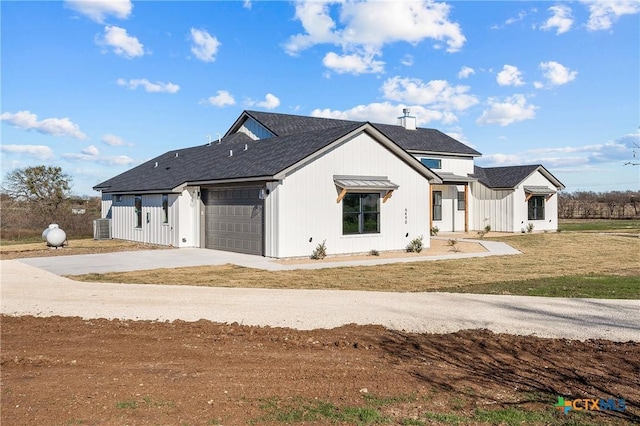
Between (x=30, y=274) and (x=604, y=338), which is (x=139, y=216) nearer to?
(x=30, y=274)

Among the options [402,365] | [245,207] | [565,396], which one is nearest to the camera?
[565,396]

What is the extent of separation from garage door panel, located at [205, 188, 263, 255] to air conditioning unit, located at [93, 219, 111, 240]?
921 cm

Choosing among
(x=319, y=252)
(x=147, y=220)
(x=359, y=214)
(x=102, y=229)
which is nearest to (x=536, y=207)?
(x=359, y=214)

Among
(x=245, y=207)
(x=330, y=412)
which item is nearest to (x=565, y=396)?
(x=330, y=412)

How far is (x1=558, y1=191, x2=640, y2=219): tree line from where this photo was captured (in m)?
51.6

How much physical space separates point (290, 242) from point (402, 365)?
40.6 feet

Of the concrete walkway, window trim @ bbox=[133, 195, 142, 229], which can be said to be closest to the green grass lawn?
the concrete walkway

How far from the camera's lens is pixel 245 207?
65.1 feet

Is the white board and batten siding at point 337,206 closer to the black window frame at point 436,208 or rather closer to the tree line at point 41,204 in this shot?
the black window frame at point 436,208

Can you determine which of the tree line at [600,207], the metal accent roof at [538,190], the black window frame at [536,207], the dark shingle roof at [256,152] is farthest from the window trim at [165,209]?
the tree line at [600,207]

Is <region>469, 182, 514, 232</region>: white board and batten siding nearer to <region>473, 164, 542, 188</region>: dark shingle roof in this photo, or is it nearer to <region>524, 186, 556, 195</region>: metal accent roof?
<region>473, 164, 542, 188</region>: dark shingle roof

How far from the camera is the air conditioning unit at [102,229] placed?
28.6m

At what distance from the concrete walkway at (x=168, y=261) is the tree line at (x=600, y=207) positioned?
36.6m

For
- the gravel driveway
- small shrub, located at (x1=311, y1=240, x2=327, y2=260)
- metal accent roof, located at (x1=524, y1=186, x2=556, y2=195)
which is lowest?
the gravel driveway
